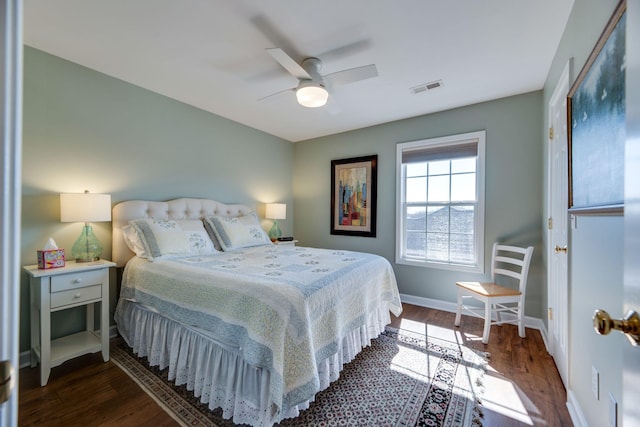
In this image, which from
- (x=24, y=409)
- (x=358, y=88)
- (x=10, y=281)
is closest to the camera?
(x=10, y=281)

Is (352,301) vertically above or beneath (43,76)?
beneath

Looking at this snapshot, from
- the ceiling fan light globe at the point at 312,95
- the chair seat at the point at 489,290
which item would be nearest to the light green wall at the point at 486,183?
the chair seat at the point at 489,290

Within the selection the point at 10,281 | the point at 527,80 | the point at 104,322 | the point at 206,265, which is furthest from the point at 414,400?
the point at 527,80

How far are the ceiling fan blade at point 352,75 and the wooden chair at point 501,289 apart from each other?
2232mm

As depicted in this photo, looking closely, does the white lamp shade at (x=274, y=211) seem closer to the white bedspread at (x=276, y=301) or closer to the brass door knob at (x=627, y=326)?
the white bedspread at (x=276, y=301)

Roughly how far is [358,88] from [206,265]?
228 cm

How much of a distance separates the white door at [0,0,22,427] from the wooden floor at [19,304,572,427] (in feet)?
4.86

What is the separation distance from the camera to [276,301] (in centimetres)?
151

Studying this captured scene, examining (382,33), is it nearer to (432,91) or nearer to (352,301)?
(432,91)

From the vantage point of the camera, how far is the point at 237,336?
61.4 inches

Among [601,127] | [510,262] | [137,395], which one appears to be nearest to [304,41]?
[601,127]

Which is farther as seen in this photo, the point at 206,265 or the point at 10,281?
the point at 206,265

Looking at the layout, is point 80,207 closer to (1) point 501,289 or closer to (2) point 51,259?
(2) point 51,259

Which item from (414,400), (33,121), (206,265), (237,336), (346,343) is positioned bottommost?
(414,400)
